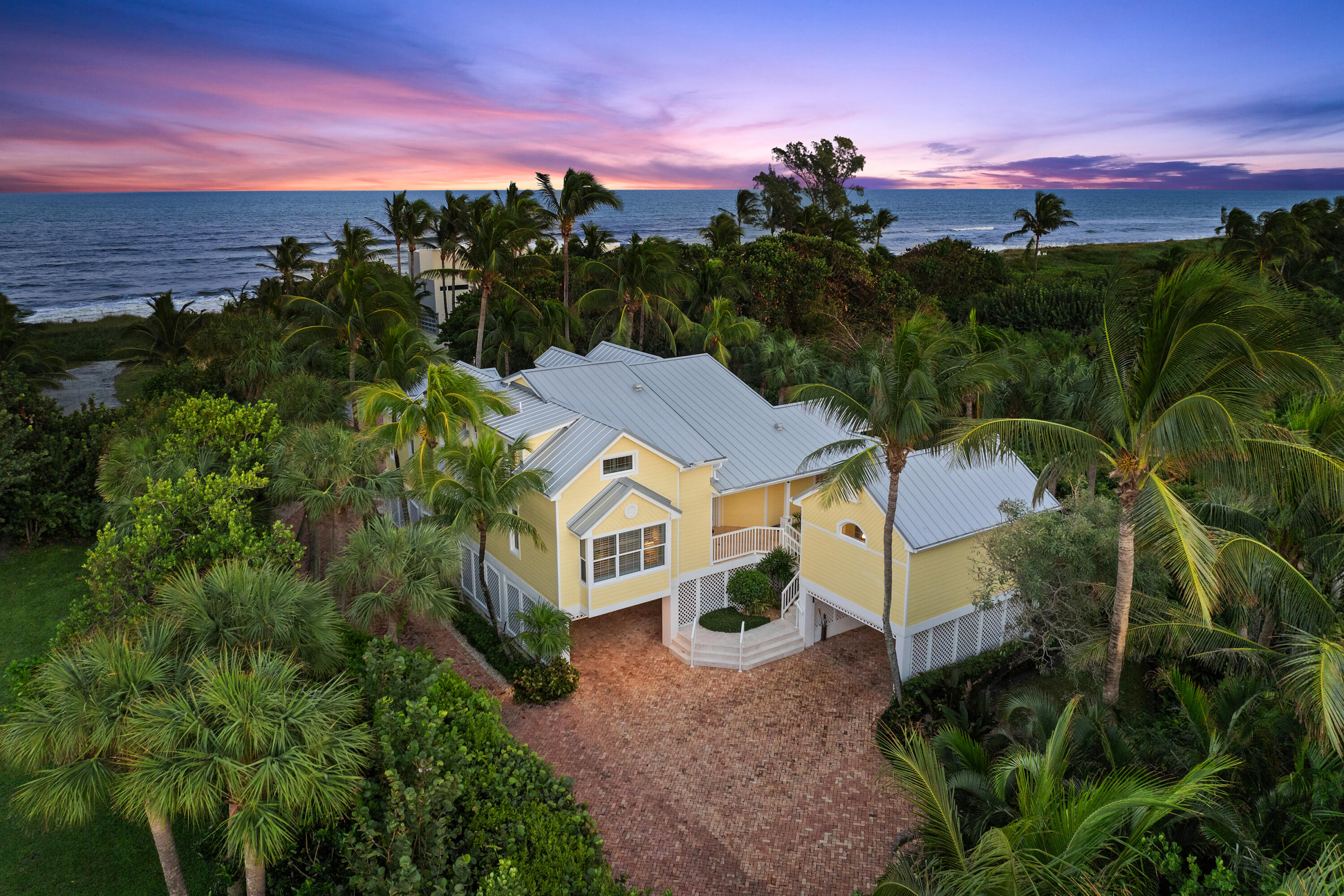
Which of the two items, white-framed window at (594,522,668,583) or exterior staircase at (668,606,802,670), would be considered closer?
white-framed window at (594,522,668,583)

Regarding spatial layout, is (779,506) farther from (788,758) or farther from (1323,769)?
(1323,769)

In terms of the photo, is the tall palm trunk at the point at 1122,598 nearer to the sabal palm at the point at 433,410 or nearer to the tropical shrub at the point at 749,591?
the tropical shrub at the point at 749,591

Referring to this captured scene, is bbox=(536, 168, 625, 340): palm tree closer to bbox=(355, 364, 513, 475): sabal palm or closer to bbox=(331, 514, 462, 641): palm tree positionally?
bbox=(355, 364, 513, 475): sabal palm

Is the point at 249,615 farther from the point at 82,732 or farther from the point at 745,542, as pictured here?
the point at 745,542

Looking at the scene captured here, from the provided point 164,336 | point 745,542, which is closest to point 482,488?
point 745,542

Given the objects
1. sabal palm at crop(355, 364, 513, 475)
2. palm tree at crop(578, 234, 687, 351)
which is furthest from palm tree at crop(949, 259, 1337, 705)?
palm tree at crop(578, 234, 687, 351)

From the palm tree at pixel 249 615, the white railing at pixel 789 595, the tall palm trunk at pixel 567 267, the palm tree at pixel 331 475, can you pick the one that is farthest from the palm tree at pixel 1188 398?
the tall palm trunk at pixel 567 267
